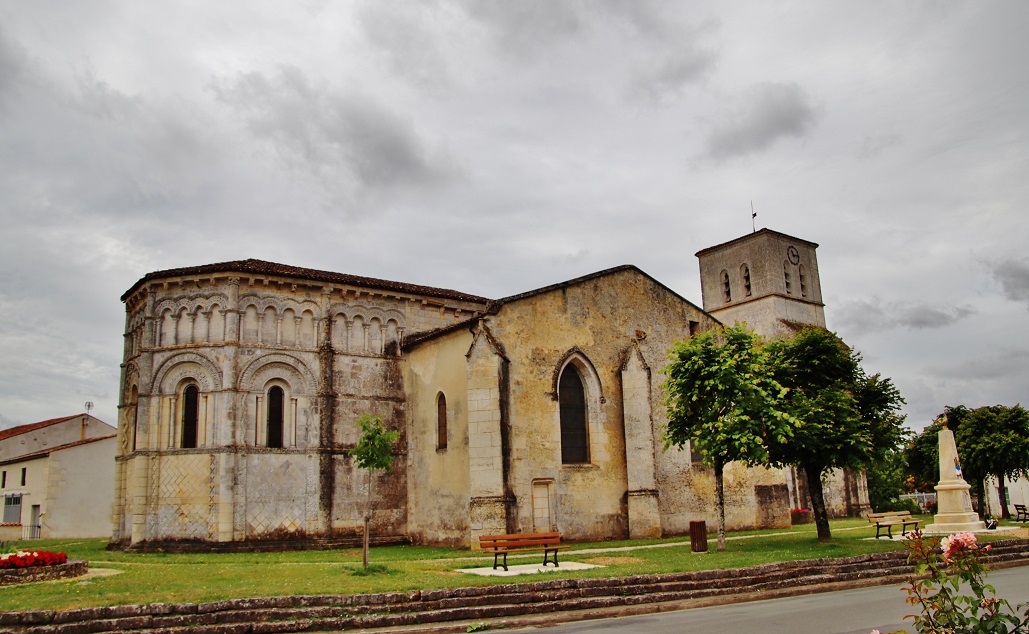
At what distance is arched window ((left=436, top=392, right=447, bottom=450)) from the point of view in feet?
92.9

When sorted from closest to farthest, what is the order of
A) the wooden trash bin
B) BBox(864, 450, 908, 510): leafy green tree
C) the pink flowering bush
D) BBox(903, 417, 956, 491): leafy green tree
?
the pink flowering bush < the wooden trash bin < BBox(903, 417, 956, 491): leafy green tree < BBox(864, 450, 908, 510): leafy green tree

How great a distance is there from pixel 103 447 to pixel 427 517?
26.9 metres

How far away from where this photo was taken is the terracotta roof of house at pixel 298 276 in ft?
92.7

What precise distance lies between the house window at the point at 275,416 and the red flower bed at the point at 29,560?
10.7 metres

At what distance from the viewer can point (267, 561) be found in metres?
22.3

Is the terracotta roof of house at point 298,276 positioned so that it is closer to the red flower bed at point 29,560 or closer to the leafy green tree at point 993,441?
the red flower bed at point 29,560

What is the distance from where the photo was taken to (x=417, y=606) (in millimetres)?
14148

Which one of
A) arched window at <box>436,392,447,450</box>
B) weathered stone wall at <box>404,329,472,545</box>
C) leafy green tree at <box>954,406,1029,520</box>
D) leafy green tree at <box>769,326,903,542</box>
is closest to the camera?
leafy green tree at <box>769,326,903,542</box>

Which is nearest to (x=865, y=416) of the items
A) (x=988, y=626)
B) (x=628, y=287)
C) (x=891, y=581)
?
(x=891, y=581)

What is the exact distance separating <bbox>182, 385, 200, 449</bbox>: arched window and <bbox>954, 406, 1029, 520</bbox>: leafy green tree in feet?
115

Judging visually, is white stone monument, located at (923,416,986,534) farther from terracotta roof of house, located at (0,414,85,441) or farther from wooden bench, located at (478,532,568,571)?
terracotta roof of house, located at (0,414,85,441)

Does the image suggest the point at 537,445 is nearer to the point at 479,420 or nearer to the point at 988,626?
the point at 479,420

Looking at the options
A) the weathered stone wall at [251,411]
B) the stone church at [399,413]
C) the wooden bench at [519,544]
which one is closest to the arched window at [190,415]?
the stone church at [399,413]

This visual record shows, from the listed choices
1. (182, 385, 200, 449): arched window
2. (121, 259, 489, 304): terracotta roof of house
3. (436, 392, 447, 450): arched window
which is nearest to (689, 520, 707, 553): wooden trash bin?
(436, 392, 447, 450): arched window
